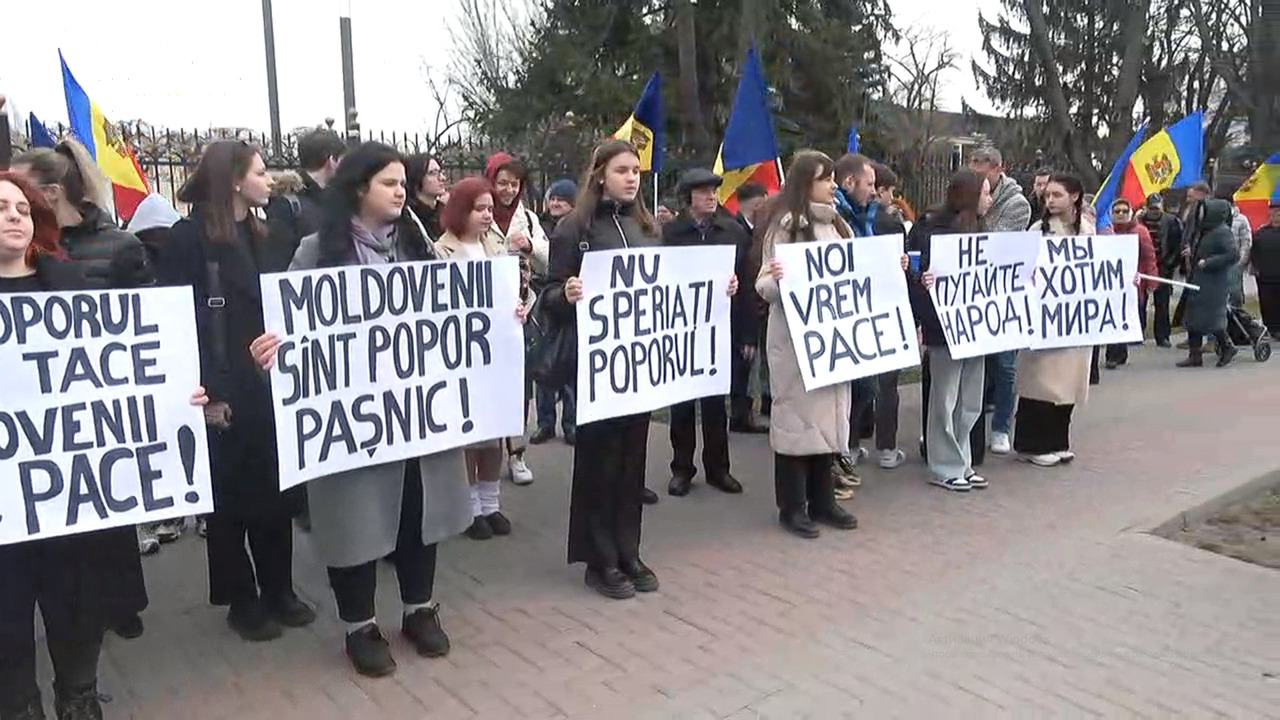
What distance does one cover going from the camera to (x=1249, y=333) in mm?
11344

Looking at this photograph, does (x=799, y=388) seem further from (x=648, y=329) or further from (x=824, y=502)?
(x=648, y=329)

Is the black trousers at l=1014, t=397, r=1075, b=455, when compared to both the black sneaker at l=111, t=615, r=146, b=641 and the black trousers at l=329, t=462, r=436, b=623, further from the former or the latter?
the black sneaker at l=111, t=615, r=146, b=641

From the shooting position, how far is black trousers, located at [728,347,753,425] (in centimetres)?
719

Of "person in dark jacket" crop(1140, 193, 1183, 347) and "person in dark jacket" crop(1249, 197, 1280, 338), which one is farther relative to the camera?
"person in dark jacket" crop(1140, 193, 1183, 347)

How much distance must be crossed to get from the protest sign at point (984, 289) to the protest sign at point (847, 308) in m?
0.39

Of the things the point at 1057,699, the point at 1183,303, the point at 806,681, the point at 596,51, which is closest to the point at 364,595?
the point at 806,681

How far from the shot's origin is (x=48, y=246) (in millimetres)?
3432

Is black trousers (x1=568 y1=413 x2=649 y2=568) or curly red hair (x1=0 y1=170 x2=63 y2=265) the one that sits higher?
curly red hair (x1=0 y1=170 x2=63 y2=265)

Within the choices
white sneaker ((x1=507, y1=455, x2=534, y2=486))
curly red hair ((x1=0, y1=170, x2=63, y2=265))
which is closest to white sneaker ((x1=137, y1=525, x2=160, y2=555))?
white sneaker ((x1=507, y1=455, x2=534, y2=486))

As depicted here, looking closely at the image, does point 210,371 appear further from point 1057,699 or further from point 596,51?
point 596,51

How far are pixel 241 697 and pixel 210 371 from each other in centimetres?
117

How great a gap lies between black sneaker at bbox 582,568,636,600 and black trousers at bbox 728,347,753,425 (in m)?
2.50

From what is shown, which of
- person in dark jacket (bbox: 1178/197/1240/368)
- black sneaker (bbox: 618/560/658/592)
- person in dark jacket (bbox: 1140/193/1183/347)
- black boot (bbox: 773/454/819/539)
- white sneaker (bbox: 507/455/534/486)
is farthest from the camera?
person in dark jacket (bbox: 1140/193/1183/347)

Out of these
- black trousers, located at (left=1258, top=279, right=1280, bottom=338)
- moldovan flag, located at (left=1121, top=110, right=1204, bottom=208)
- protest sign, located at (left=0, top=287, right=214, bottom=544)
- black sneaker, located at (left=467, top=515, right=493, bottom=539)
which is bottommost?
black sneaker, located at (left=467, top=515, right=493, bottom=539)
